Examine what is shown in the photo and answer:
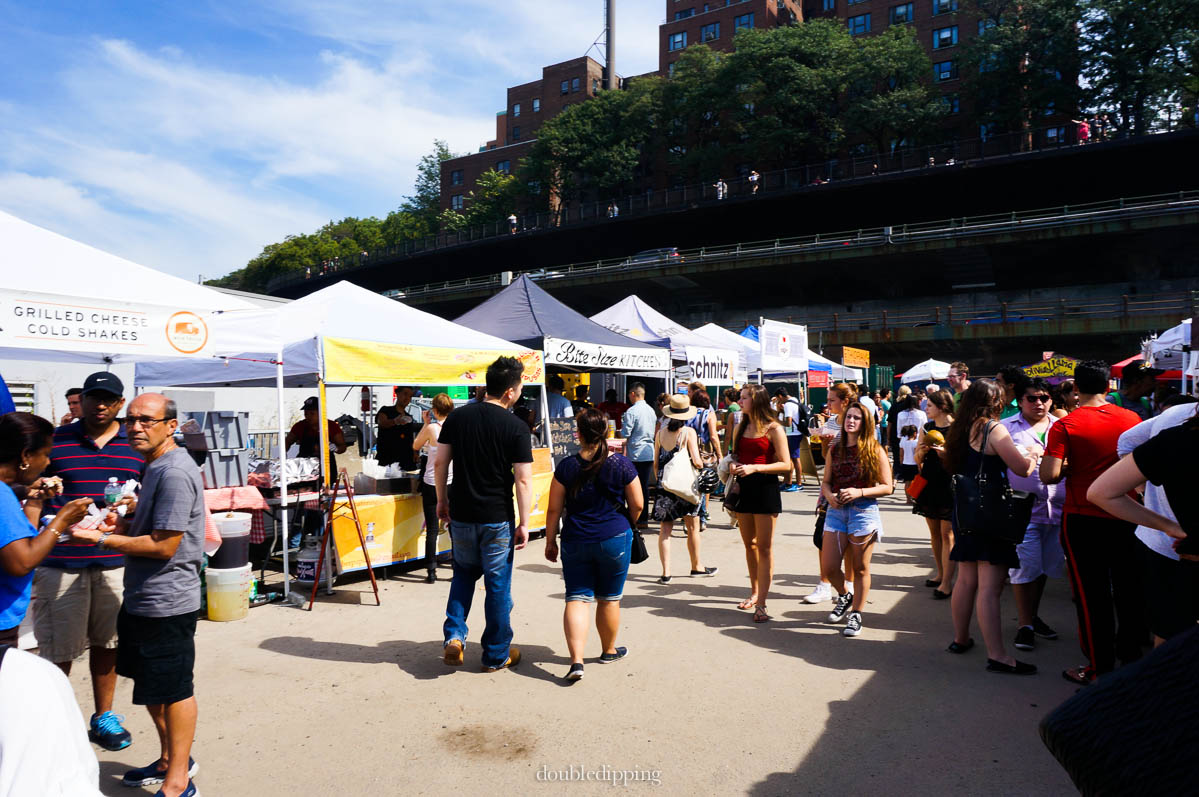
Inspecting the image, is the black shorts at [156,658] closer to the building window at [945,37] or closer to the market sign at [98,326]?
the market sign at [98,326]

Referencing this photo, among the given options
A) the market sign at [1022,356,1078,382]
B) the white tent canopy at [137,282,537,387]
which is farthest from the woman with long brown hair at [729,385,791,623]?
the market sign at [1022,356,1078,382]

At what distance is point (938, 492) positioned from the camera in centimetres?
625

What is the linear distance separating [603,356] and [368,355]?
4370mm

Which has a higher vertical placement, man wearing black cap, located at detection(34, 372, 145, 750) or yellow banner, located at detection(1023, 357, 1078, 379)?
yellow banner, located at detection(1023, 357, 1078, 379)

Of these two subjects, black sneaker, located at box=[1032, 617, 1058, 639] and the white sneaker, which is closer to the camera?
black sneaker, located at box=[1032, 617, 1058, 639]

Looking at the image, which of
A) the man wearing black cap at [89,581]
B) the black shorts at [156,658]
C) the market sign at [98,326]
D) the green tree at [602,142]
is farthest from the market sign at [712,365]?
the green tree at [602,142]

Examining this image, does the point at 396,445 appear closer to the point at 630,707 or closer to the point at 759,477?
the point at 759,477

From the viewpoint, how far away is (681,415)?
23.6 feet

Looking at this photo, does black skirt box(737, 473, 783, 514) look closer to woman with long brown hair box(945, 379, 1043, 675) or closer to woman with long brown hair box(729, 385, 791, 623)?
woman with long brown hair box(729, 385, 791, 623)

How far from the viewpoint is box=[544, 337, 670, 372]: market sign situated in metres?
9.95

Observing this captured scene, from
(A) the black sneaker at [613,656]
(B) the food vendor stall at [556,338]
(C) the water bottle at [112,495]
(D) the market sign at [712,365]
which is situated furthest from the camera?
(D) the market sign at [712,365]

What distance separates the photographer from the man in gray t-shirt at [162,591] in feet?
10.0

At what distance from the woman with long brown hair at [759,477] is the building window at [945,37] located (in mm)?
61621

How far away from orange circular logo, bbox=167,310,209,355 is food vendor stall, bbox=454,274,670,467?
4377 millimetres
